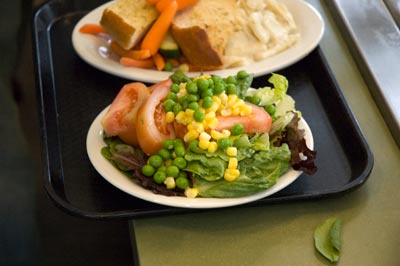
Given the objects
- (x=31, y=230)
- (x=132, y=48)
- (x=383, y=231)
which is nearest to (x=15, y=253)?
(x=31, y=230)

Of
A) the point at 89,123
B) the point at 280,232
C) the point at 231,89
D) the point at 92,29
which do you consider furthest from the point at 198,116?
the point at 92,29

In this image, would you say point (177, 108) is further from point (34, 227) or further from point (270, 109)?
point (34, 227)

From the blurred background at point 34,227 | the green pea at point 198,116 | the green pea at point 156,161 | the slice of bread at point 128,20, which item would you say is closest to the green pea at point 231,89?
the green pea at point 198,116

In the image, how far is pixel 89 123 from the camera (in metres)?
1.58

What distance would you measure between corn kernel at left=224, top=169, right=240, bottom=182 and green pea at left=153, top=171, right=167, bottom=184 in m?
0.13

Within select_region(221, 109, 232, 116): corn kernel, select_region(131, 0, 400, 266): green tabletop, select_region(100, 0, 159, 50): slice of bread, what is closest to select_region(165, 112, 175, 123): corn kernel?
select_region(221, 109, 232, 116): corn kernel

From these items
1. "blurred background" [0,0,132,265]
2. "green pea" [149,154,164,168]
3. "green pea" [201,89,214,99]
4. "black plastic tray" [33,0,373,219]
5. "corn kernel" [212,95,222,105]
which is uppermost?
"green pea" [201,89,214,99]

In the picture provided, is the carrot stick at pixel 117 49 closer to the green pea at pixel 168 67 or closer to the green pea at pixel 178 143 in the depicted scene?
the green pea at pixel 168 67

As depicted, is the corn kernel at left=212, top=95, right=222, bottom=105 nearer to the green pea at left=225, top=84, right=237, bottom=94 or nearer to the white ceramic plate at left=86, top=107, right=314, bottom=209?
the green pea at left=225, top=84, right=237, bottom=94

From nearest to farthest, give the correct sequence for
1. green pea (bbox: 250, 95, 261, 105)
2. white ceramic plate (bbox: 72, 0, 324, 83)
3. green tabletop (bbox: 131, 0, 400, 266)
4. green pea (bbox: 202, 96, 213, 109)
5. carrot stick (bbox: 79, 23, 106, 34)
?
1. green tabletop (bbox: 131, 0, 400, 266)
2. green pea (bbox: 202, 96, 213, 109)
3. green pea (bbox: 250, 95, 261, 105)
4. white ceramic plate (bbox: 72, 0, 324, 83)
5. carrot stick (bbox: 79, 23, 106, 34)

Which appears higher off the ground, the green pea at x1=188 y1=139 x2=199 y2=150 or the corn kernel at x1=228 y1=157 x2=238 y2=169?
the green pea at x1=188 y1=139 x2=199 y2=150

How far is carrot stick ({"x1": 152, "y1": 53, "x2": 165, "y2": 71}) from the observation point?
5.68ft

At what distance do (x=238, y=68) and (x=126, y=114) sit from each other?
0.44 meters

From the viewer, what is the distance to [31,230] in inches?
78.6
